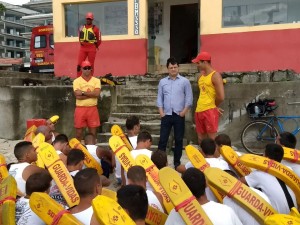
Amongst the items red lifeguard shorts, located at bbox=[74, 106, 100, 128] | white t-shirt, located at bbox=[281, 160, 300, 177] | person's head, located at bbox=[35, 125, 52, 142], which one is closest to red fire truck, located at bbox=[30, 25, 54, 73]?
red lifeguard shorts, located at bbox=[74, 106, 100, 128]

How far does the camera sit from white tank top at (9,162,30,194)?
349 centimetres

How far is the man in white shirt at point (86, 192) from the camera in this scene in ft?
8.23

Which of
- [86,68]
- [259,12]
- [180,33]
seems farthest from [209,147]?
[180,33]

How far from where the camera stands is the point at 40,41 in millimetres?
16797

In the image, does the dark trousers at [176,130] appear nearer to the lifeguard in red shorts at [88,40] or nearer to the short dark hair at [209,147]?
the short dark hair at [209,147]

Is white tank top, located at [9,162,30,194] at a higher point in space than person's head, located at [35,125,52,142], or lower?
lower

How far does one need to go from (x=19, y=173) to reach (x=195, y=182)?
1891 mm

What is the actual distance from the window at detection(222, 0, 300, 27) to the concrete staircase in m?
1.74

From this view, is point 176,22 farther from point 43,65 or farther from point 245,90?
point 43,65

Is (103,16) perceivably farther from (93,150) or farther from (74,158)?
(74,158)

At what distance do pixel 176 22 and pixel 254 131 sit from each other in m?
5.62

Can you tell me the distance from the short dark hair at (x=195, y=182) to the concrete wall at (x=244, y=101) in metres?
4.81

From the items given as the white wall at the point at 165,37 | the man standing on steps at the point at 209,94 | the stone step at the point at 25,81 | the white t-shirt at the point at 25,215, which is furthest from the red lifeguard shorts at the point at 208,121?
the stone step at the point at 25,81

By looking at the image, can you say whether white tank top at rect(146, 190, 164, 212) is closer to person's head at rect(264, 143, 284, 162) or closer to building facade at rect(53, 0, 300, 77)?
person's head at rect(264, 143, 284, 162)
